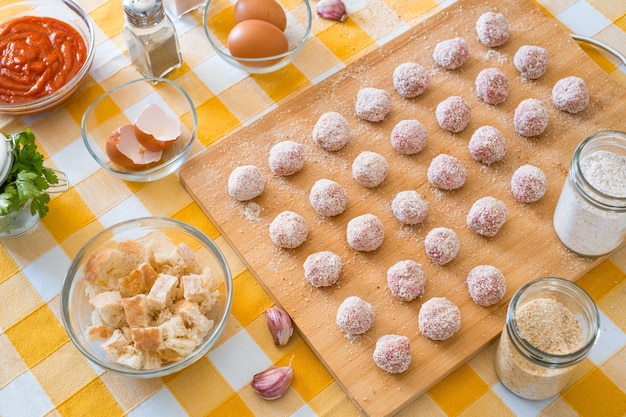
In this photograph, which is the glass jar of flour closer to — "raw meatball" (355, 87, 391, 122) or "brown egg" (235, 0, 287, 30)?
"raw meatball" (355, 87, 391, 122)

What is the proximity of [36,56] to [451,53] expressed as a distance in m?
1.22

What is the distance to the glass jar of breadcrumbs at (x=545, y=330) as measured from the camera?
1.78 m

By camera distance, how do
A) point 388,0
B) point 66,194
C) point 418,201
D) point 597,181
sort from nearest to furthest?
1. point 597,181
2. point 418,201
3. point 66,194
4. point 388,0

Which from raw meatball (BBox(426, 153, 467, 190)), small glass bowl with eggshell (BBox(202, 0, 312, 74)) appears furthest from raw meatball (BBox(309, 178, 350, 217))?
small glass bowl with eggshell (BBox(202, 0, 312, 74))

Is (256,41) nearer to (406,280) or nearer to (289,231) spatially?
(289,231)

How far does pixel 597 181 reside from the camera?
6.47 feet

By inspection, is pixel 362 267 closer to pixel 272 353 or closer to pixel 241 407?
pixel 272 353

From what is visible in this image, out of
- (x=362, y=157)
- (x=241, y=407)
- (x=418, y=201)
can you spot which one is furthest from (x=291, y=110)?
(x=241, y=407)

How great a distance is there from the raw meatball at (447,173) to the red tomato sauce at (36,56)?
42.9 inches

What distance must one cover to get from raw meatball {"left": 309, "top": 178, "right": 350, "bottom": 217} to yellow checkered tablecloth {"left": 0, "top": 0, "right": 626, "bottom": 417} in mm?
264

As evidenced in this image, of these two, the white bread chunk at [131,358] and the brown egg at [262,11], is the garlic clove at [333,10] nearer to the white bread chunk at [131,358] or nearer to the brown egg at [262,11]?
the brown egg at [262,11]

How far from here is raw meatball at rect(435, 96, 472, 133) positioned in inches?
88.5

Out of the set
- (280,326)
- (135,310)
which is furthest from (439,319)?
(135,310)

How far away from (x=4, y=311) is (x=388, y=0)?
1.51m
